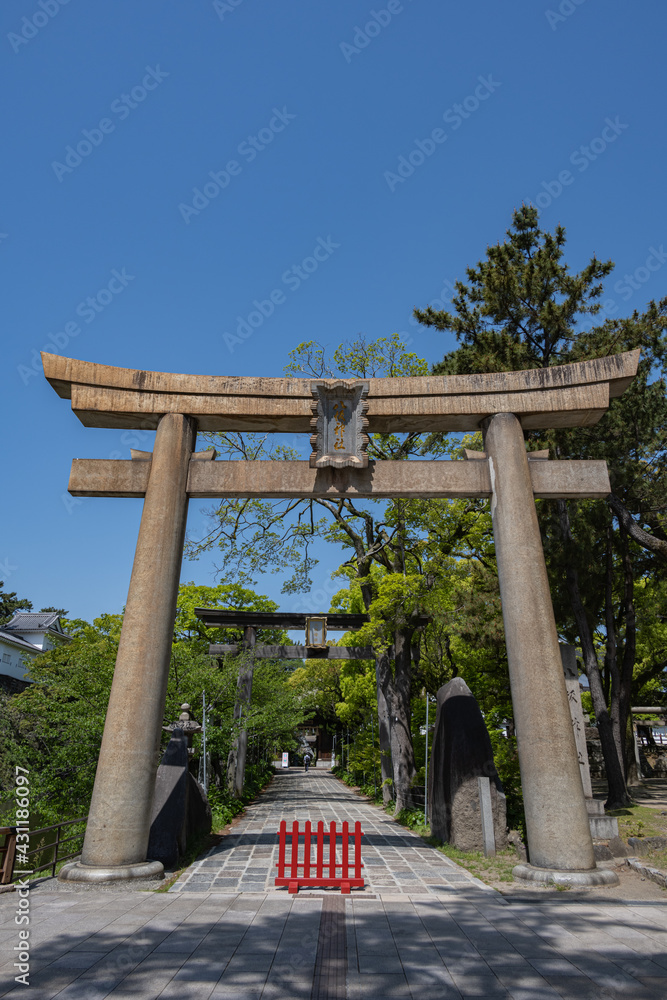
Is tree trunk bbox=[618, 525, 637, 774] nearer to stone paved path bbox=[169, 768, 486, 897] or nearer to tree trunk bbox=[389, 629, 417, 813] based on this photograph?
tree trunk bbox=[389, 629, 417, 813]

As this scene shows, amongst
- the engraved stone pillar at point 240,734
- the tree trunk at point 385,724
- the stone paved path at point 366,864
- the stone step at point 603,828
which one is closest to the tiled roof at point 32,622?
the engraved stone pillar at point 240,734

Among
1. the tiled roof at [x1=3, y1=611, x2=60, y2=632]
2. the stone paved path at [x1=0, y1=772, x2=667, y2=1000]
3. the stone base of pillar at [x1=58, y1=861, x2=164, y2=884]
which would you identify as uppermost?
the tiled roof at [x1=3, y1=611, x2=60, y2=632]

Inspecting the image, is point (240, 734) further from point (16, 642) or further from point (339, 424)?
Answer: point (16, 642)

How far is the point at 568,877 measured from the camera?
7012 millimetres

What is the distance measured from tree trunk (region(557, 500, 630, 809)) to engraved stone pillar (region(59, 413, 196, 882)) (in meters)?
9.66

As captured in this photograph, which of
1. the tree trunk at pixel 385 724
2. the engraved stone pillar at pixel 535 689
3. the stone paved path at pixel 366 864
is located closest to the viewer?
the engraved stone pillar at pixel 535 689

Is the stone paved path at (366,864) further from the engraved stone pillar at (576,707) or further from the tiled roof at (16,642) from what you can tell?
the tiled roof at (16,642)

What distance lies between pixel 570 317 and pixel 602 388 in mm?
5984

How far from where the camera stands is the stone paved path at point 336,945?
4.18 m

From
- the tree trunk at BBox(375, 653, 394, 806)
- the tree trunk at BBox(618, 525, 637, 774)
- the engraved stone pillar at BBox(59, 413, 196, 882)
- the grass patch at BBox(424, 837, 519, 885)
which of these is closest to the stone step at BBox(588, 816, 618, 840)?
the grass patch at BBox(424, 837, 519, 885)

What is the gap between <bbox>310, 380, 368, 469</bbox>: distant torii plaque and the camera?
9.20 meters

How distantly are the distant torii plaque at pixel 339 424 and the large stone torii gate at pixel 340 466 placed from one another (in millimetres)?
18

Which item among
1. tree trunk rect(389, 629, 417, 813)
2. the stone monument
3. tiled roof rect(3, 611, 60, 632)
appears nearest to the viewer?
the stone monument

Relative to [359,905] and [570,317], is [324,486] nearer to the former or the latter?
[359,905]
